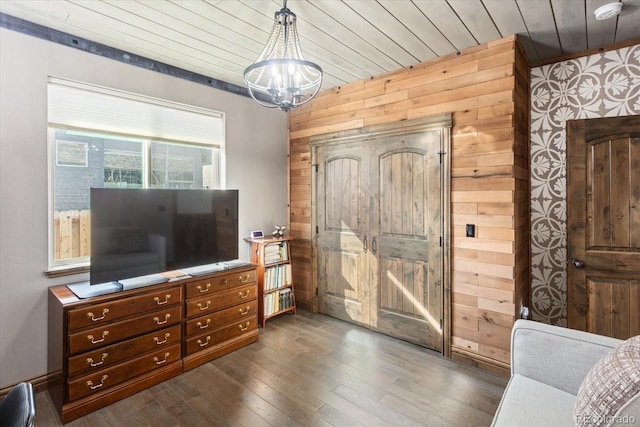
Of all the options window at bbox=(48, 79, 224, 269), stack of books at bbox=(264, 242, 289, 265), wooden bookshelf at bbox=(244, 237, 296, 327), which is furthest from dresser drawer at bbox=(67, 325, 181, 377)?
Result: stack of books at bbox=(264, 242, 289, 265)

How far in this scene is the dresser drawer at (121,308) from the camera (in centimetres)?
217

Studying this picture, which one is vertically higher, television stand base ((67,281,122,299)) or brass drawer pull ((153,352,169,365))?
television stand base ((67,281,122,299))

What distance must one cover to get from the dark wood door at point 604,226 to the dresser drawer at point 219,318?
9.77 ft

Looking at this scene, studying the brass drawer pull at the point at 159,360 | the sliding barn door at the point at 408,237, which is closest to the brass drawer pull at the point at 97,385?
the brass drawer pull at the point at 159,360

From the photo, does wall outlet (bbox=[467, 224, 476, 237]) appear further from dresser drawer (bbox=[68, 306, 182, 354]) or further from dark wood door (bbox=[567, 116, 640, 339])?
dresser drawer (bbox=[68, 306, 182, 354])

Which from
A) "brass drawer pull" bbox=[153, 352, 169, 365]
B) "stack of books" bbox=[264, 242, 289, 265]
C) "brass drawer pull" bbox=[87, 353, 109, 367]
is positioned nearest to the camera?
"brass drawer pull" bbox=[87, 353, 109, 367]

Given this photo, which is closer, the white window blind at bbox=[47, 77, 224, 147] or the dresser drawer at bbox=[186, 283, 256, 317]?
the white window blind at bbox=[47, 77, 224, 147]

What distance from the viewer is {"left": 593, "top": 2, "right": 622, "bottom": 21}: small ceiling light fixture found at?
83.1 inches

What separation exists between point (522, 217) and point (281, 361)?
2.48m

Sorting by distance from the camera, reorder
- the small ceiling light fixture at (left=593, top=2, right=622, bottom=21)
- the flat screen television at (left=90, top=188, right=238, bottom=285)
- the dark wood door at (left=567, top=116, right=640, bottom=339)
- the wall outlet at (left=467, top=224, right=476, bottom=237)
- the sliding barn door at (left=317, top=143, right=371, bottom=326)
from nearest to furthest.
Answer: the small ceiling light fixture at (left=593, top=2, right=622, bottom=21) → the flat screen television at (left=90, top=188, right=238, bottom=285) → the dark wood door at (left=567, top=116, right=640, bottom=339) → the wall outlet at (left=467, top=224, right=476, bottom=237) → the sliding barn door at (left=317, top=143, right=371, bottom=326)

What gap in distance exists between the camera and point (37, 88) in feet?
7.93

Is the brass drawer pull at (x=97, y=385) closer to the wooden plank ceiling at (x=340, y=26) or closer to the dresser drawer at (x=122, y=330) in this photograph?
the dresser drawer at (x=122, y=330)

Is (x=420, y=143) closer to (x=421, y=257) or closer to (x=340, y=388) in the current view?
(x=421, y=257)

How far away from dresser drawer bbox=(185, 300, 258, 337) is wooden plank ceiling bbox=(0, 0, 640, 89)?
2.34 m
